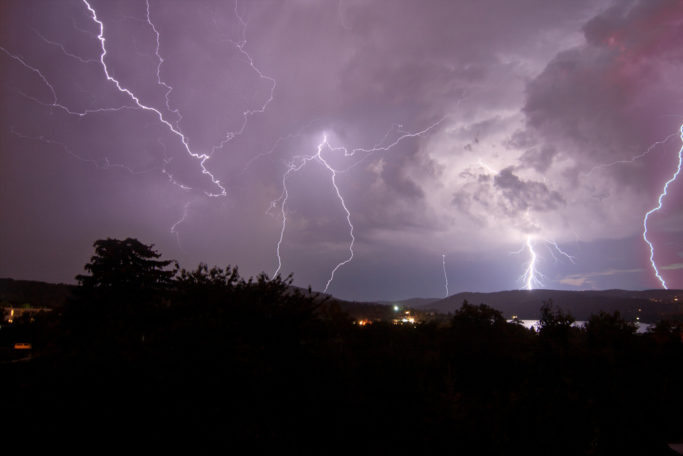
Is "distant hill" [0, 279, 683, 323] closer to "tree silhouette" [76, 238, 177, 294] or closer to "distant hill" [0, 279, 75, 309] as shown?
"distant hill" [0, 279, 75, 309]

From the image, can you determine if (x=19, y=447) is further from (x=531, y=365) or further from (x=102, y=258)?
(x=102, y=258)

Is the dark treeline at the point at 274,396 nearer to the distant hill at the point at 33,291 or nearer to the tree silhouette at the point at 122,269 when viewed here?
the tree silhouette at the point at 122,269

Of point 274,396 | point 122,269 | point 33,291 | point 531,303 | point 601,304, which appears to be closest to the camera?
point 274,396

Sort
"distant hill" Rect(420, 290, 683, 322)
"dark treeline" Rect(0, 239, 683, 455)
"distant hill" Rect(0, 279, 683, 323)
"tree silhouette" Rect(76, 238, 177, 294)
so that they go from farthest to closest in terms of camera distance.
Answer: "distant hill" Rect(420, 290, 683, 322), "distant hill" Rect(0, 279, 683, 323), "tree silhouette" Rect(76, 238, 177, 294), "dark treeline" Rect(0, 239, 683, 455)

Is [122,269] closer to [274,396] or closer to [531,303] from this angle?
[274,396]

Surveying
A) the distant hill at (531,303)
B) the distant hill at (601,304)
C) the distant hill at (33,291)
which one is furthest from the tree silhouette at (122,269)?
the distant hill at (601,304)

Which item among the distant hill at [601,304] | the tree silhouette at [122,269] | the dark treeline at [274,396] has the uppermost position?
the tree silhouette at [122,269]

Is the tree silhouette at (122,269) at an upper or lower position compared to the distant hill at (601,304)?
upper

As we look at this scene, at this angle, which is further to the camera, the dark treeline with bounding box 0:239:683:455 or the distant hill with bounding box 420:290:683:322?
the distant hill with bounding box 420:290:683:322

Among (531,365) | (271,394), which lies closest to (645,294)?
(531,365)

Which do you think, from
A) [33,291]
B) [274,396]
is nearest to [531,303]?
[274,396]

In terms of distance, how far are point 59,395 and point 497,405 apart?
9.44 m

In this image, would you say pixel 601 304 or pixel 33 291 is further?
pixel 601 304

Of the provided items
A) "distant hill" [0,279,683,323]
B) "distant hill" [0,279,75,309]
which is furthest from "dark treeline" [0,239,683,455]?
"distant hill" [0,279,75,309]
